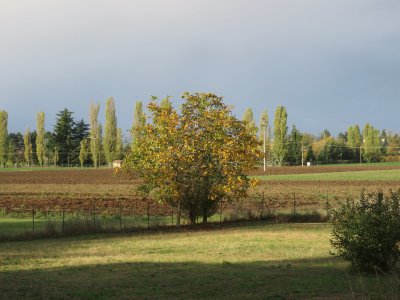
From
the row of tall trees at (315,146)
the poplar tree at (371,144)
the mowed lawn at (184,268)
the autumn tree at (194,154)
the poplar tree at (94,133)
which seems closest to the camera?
the mowed lawn at (184,268)

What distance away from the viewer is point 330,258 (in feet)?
59.9

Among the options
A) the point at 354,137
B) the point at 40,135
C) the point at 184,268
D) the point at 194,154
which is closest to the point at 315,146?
the point at 354,137

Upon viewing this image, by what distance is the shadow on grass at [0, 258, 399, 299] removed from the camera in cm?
1208

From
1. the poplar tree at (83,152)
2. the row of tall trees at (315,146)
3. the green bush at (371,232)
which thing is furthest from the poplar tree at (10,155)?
the green bush at (371,232)

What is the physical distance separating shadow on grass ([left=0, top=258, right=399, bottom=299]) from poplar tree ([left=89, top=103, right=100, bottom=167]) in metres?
127

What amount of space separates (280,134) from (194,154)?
422 ft

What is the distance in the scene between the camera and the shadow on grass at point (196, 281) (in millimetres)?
12078

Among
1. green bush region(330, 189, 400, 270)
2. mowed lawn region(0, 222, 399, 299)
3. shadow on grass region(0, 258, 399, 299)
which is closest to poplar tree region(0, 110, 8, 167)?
mowed lawn region(0, 222, 399, 299)

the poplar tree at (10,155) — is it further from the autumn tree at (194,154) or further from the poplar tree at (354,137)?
the autumn tree at (194,154)

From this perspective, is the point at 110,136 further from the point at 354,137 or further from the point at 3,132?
the point at 354,137

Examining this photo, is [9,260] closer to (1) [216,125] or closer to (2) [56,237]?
(2) [56,237]

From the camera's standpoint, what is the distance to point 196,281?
1395cm

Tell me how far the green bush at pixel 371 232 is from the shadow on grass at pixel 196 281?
1.75ft

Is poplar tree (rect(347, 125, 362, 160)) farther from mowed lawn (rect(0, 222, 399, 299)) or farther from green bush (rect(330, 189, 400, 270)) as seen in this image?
green bush (rect(330, 189, 400, 270))
